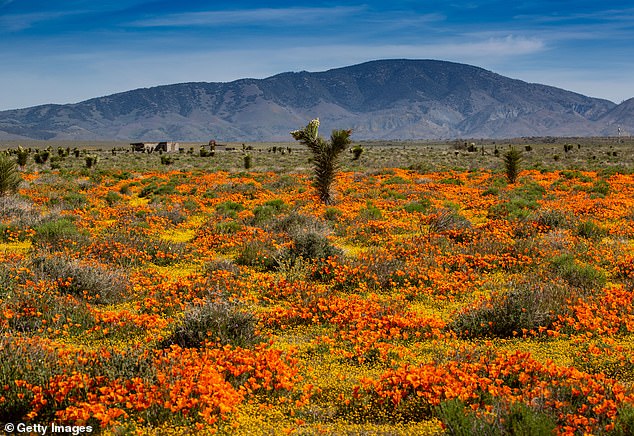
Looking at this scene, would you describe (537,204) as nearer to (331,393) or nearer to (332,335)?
(332,335)

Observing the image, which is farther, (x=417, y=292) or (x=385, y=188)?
(x=385, y=188)

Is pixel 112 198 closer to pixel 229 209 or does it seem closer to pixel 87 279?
pixel 229 209

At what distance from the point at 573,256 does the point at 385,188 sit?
15.6 metres

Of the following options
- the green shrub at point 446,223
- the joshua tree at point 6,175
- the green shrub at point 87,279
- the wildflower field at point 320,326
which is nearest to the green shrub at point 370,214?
the wildflower field at point 320,326

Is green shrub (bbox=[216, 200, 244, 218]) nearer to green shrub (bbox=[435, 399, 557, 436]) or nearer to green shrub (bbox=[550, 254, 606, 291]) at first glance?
green shrub (bbox=[550, 254, 606, 291])

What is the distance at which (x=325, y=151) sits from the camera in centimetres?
2106

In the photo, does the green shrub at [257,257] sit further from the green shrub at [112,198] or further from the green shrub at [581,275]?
the green shrub at [112,198]

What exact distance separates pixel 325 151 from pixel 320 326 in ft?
45.7

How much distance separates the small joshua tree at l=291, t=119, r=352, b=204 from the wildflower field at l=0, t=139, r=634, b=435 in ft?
17.5

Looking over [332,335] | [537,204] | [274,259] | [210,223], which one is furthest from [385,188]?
[332,335]

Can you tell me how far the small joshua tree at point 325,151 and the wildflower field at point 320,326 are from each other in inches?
210

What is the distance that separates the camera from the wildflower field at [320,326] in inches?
195

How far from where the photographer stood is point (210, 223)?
16.0m

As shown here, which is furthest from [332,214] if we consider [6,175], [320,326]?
[6,175]
